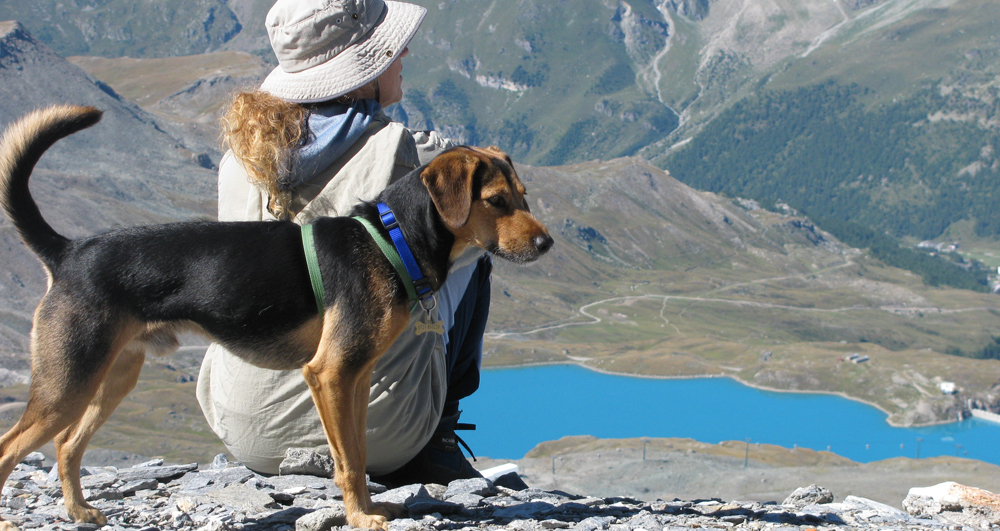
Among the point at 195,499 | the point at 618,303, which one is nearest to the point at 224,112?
the point at 195,499

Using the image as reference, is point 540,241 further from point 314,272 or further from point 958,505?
point 958,505

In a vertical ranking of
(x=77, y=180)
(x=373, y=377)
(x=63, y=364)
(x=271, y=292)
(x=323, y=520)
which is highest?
(x=271, y=292)

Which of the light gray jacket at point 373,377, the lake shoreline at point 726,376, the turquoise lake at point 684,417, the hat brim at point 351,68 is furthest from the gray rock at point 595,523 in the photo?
the lake shoreline at point 726,376

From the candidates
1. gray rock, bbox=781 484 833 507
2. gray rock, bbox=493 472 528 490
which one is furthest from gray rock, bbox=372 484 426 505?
gray rock, bbox=781 484 833 507

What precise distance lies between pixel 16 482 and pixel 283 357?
4.04 meters

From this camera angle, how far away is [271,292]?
17.2 ft

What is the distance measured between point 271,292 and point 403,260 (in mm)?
841

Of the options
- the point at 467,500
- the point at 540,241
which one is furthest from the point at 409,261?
the point at 467,500

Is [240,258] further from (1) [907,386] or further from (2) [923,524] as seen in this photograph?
(1) [907,386]

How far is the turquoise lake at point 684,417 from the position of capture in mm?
126125

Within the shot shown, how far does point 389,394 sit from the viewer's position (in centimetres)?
618

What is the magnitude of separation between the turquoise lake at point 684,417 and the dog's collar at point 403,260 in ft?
377

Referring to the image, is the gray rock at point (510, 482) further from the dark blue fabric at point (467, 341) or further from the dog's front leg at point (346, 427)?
the dog's front leg at point (346, 427)

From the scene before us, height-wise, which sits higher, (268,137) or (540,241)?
Result: (268,137)
